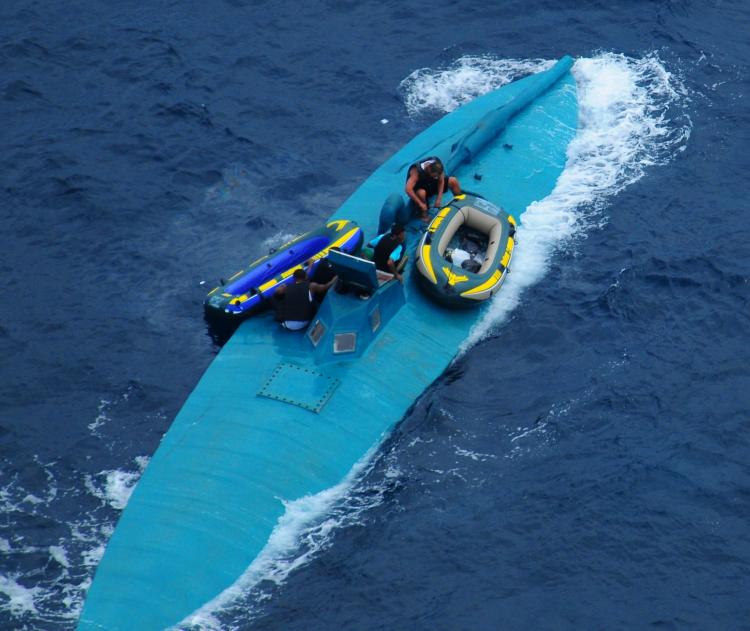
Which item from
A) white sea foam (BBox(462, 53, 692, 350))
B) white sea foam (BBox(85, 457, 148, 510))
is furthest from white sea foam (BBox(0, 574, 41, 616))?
white sea foam (BBox(462, 53, 692, 350))

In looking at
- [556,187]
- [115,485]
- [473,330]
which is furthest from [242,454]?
[556,187]

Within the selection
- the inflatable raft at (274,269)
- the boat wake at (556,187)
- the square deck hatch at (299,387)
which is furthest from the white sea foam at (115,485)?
the inflatable raft at (274,269)

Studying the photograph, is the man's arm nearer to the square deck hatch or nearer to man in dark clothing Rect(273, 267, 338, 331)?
man in dark clothing Rect(273, 267, 338, 331)

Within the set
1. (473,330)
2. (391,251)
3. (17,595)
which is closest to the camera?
(17,595)

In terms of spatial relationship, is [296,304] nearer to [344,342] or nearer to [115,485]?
[344,342]

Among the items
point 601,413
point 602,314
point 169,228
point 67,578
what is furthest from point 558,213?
point 67,578
